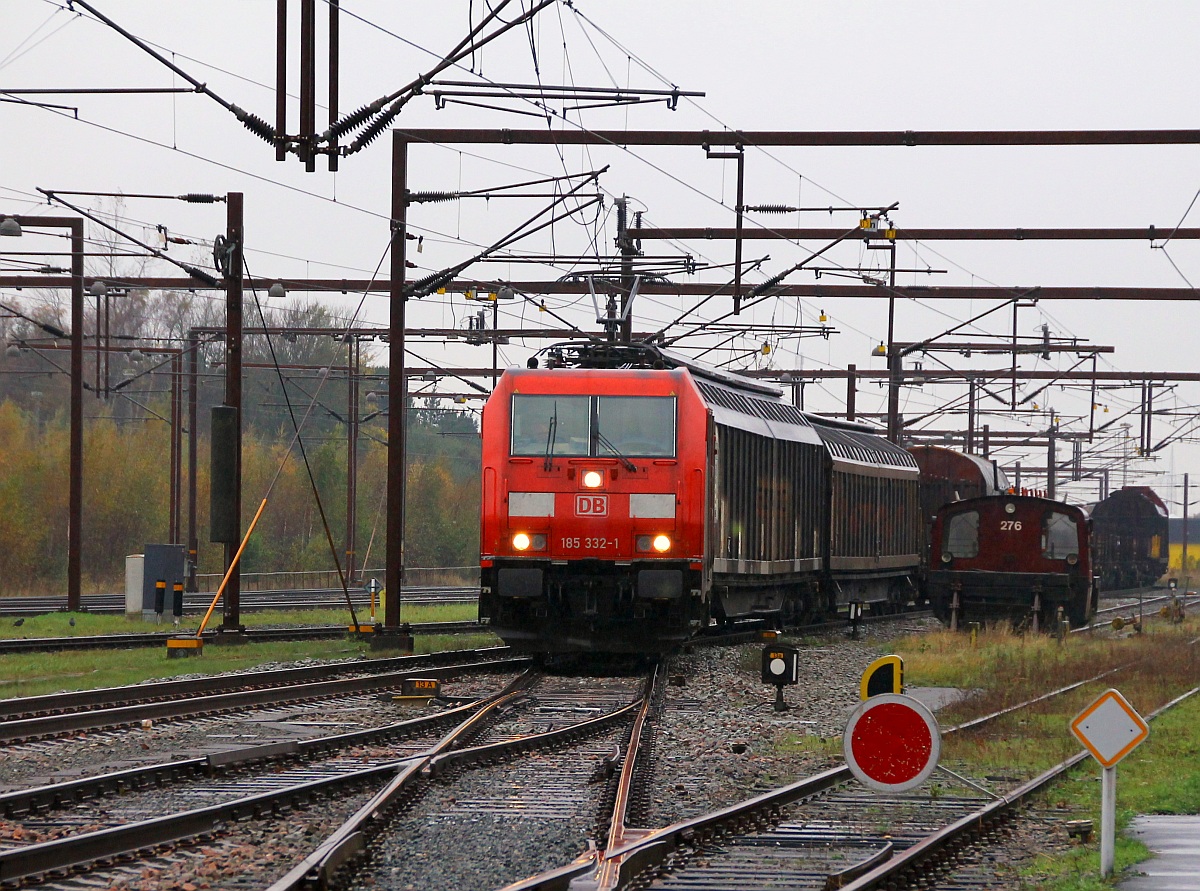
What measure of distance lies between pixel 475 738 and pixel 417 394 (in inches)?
1188

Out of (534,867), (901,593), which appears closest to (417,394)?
(901,593)

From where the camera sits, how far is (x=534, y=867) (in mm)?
8445

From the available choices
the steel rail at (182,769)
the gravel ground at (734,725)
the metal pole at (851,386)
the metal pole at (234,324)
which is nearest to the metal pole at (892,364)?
the metal pole at (851,386)

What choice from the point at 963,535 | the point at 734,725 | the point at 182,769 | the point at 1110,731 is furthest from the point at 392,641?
the point at 1110,731

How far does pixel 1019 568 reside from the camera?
29969 millimetres

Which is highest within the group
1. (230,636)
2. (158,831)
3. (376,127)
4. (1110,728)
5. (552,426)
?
(376,127)

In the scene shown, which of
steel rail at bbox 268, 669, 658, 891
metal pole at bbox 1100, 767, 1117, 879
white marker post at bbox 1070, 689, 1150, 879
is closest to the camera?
steel rail at bbox 268, 669, 658, 891

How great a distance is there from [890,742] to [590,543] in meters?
9.56

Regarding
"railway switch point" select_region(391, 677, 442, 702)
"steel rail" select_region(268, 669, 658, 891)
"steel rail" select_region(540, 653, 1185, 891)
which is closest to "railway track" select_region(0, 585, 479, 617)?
"railway switch point" select_region(391, 677, 442, 702)

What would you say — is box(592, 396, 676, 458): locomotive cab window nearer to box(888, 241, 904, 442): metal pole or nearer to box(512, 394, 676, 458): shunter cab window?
box(512, 394, 676, 458): shunter cab window

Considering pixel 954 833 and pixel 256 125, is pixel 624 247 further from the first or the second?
pixel 954 833

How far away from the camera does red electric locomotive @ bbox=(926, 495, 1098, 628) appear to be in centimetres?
2956

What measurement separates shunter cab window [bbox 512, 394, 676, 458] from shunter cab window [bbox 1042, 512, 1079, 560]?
1339cm

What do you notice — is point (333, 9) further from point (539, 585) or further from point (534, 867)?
point (534, 867)
